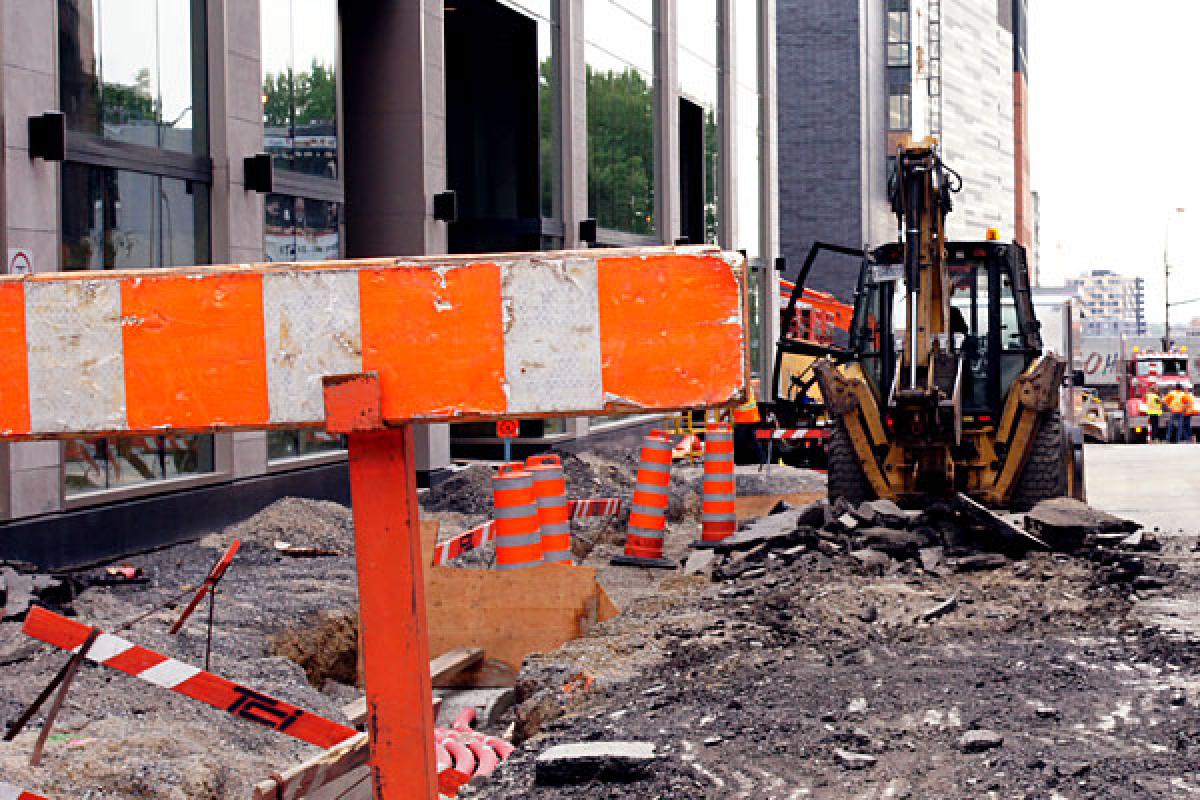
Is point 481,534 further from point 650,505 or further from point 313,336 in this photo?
point 313,336

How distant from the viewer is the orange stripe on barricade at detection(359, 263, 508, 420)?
11.5ft

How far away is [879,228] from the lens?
206ft

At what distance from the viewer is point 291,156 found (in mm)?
17328

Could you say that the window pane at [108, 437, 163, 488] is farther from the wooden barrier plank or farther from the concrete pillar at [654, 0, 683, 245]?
the concrete pillar at [654, 0, 683, 245]

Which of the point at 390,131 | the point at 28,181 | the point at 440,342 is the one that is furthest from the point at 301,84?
the point at 440,342

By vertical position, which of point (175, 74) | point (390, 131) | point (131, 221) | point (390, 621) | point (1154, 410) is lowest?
point (1154, 410)

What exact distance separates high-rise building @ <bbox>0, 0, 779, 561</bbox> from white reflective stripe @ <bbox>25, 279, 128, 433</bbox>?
0.50m

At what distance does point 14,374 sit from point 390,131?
1728 centimetres

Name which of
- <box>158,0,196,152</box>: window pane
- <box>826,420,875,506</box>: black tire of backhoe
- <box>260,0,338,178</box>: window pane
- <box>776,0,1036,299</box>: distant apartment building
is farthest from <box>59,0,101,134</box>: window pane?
<box>776,0,1036,299</box>: distant apartment building

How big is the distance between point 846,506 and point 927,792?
7917 mm

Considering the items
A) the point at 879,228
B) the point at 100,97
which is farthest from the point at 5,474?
the point at 879,228

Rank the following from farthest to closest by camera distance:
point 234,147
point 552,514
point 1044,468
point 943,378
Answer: point 234,147
point 1044,468
point 943,378
point 552,514

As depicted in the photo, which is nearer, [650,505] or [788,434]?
[650,505]

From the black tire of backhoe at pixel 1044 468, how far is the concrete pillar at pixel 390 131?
341 inches
